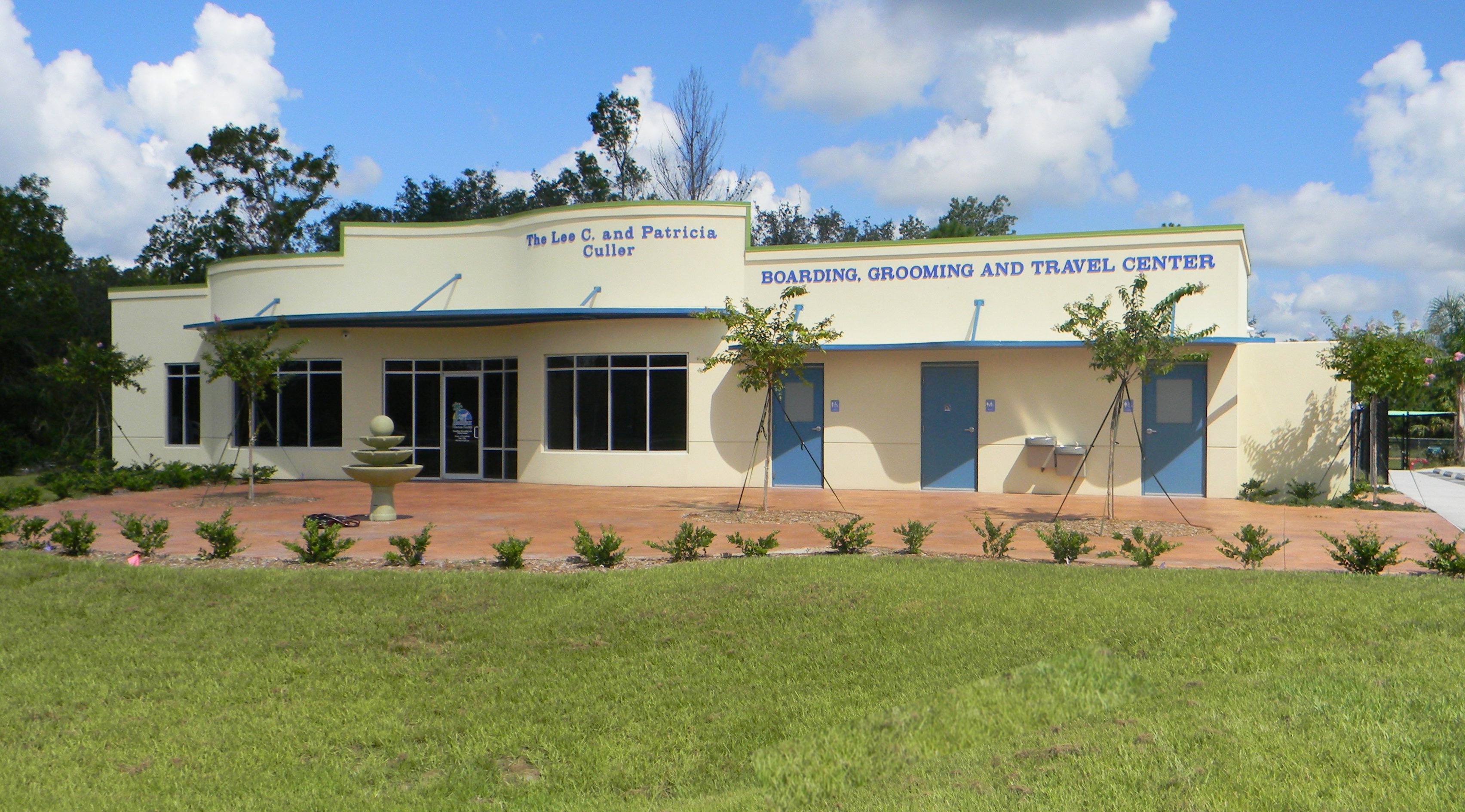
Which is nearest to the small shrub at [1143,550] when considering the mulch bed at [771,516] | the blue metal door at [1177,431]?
the mulch bed at [771,516]

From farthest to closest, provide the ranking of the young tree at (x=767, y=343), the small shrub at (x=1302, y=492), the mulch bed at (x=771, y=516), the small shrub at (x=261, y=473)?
the small shrub at (x=261, y=473)
the small shrub at (x=1302, y=492)
the young tree at (x=767, y=343)
the mulch bed at (x=771, y=516)

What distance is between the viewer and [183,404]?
22.4 meters

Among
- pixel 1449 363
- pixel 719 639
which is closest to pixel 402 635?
pixel 719 639

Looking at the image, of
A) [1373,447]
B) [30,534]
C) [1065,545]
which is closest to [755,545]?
[1065,545]

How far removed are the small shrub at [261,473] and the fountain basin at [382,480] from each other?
20.8 feet

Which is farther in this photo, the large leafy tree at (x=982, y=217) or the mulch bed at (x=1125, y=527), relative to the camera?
the large leafy tree at (x=982, y=217)

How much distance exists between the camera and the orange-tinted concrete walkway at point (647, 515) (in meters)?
11.2

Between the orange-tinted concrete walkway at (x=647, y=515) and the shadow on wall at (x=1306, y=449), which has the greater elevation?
the shadow on wall at (x=1306, y=449)

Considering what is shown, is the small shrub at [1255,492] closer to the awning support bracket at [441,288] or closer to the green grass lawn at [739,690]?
the green grass lawn at [739,690]

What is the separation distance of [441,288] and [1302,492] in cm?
1588

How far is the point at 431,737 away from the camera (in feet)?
18.5

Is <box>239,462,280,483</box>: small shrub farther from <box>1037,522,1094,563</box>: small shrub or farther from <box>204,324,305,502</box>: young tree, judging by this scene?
<box>1037,522,1094,563</box>: small shrub

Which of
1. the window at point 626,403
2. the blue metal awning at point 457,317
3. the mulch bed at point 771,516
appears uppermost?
the blue metal awning at point 457,317

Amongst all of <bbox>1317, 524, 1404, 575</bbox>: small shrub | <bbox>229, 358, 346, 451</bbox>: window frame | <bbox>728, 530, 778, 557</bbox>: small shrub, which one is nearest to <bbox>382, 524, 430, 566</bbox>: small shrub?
<bbox>728, 530, 778, 557</bbox>: small shrub
